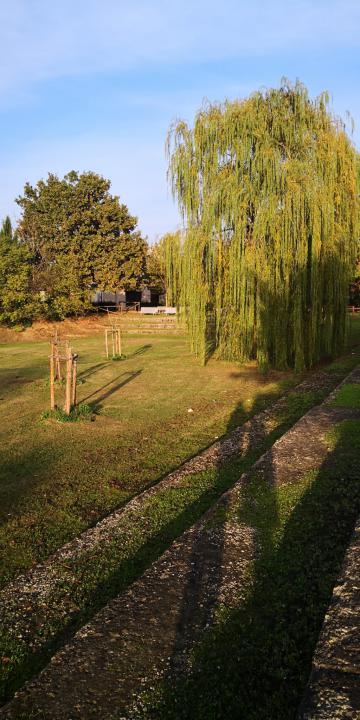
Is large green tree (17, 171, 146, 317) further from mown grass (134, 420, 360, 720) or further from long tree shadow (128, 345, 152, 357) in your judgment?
mown grass (134, 420, 360, 720)

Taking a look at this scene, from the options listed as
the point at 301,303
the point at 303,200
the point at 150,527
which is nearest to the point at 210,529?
the point at 150,527

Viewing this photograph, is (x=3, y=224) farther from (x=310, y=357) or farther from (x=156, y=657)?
(x=156, y=657)

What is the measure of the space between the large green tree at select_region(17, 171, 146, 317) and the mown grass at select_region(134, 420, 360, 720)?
1324 inches

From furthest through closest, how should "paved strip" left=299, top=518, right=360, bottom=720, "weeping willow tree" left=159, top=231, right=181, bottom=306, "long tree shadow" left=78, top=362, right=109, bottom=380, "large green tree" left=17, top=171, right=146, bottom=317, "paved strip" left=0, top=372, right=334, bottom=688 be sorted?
1. "large green tree" left=17, top=171, right=146, bottom=317
2. "weeping willow tree" left=159, top=231, right=181, bottom=306
3. "long tree shadow" left=78, top=362, right=109, bottom=380
4. "paved strip" left=0, top=372, right=334, bottom=688
5. "paved strip" left=299, top=518, right=360, bottom=720

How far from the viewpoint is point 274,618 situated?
3939 millimetres

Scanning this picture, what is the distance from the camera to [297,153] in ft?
52.4

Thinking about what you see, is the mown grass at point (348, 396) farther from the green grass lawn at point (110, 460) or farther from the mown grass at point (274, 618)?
the mown grass at point (274, 618)

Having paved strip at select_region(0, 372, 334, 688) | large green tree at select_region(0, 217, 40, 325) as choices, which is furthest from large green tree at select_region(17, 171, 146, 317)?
paved strip at select_region(0, 372, 334, 688)

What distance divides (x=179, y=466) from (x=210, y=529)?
3031mm

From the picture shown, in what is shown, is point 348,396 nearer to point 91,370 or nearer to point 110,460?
point 110,460

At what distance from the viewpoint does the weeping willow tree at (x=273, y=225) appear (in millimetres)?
15469

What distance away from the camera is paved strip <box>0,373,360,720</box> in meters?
3.15

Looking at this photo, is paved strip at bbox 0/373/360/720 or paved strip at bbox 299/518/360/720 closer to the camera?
paved strip at bbox 299/518/360/720

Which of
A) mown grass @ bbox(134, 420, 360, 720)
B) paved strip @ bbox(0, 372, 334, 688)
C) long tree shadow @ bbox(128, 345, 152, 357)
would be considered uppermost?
long tree shadow @ bbox(128, 345, 152, 357)
